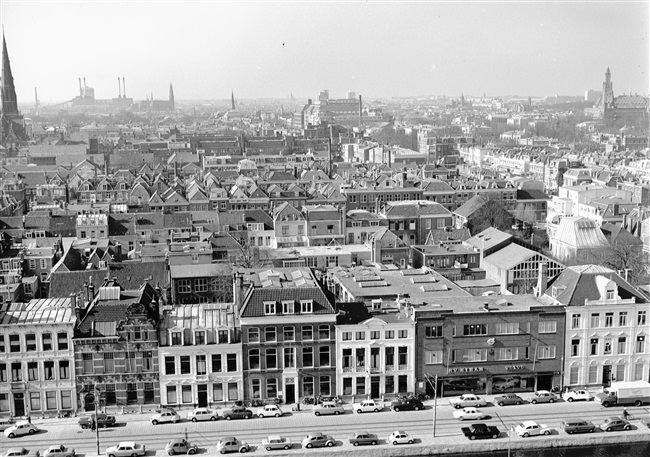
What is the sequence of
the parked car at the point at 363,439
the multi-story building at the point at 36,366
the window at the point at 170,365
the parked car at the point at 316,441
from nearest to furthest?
the parked car at the point at 316,441 → the parked car at the point at 363,439 → the multi-story building at the point at 36,366 → the window at the point at 170,365

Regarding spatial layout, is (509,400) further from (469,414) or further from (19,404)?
(19,404)

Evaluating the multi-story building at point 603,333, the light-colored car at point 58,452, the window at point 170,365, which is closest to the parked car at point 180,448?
the light-colored car at point 58,452

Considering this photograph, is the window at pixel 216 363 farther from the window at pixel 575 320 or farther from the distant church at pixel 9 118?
the distant church at pixel 9 118

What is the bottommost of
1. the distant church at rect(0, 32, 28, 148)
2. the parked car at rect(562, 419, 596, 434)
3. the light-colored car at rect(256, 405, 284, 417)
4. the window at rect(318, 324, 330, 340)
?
the parked car at rect(562, 419, 596, 434)

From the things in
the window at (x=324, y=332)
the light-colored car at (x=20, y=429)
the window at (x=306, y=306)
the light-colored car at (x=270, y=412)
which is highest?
the window at (x=306, y=306)

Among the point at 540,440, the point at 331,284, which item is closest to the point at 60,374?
the point at 331,284

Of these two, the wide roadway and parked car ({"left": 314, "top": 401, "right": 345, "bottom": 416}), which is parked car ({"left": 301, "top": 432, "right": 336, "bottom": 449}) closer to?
the wide roadway

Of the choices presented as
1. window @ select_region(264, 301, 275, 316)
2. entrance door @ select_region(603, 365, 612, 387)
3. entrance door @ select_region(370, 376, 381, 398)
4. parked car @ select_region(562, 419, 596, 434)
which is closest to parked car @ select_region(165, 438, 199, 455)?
window @ select_region(264, 301, 275, 316)
